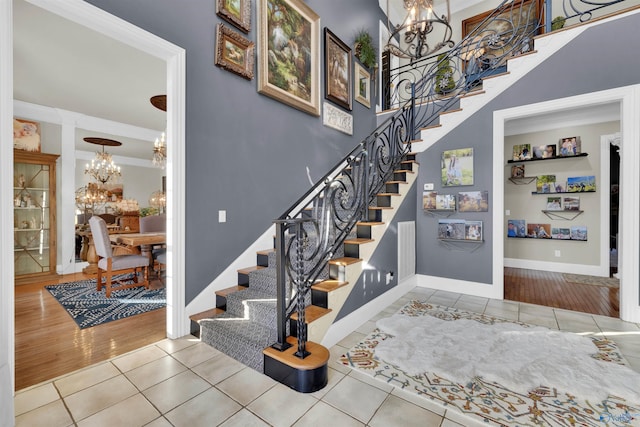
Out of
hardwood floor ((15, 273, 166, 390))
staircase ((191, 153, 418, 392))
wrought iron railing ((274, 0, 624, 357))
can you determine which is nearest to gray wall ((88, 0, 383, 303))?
staircase ((191, 153, 418, 392))

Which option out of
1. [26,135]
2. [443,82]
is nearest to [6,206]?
[26,135]

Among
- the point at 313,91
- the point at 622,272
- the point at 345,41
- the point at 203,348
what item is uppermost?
the point at 345,41

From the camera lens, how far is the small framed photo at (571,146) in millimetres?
5020

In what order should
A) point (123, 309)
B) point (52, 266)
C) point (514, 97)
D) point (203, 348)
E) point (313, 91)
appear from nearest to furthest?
point (203, 348)
point (123, 309)
point (514, 97)
point (313, 91)
point (52, 266)

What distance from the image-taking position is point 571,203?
203 inches

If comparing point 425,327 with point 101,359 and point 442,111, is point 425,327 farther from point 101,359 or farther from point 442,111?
point 442,111

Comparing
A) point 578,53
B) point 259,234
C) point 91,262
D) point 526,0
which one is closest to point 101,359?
point 259,234

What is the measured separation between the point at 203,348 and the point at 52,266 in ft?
15.0

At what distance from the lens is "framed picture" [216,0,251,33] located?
9.23 feet

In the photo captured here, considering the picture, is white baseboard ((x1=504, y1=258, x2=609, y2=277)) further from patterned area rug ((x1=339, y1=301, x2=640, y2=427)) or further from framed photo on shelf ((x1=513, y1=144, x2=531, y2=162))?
patterned area rug ((x1=339, y1=301, x2=640, y2=427))

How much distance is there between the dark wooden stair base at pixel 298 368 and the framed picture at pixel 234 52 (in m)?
2.77

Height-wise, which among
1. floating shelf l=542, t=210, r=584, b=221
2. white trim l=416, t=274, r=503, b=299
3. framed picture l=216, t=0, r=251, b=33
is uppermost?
framed picture l=216, t=0, r=251, b=33

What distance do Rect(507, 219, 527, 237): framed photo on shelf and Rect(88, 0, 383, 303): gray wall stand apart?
4.65 meters

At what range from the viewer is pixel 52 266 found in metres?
4.93
